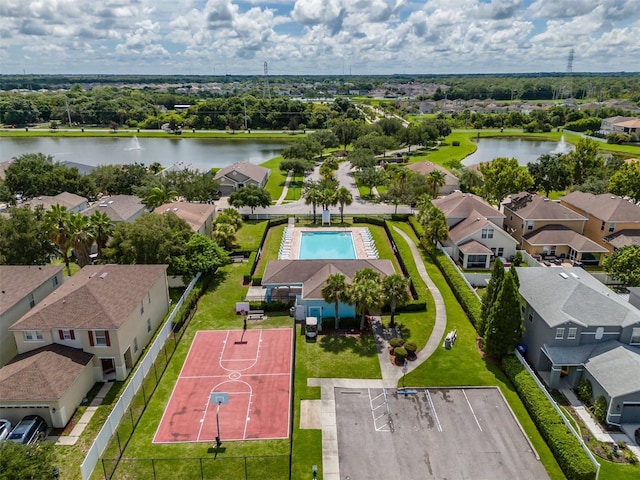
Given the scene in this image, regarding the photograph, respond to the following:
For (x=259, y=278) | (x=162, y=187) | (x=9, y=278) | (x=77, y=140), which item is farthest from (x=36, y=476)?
(x=77, y=140)

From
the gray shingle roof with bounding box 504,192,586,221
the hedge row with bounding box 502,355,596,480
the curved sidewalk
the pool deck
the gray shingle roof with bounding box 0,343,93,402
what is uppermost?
the gray shingle roof with bounding box 504,192,586,221

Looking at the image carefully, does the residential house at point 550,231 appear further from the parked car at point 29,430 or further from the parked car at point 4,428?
the parked car at point 4,428

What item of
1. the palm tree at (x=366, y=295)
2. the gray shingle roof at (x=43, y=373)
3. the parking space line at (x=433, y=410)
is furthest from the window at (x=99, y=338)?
the parking space line at (x=433, y=410)

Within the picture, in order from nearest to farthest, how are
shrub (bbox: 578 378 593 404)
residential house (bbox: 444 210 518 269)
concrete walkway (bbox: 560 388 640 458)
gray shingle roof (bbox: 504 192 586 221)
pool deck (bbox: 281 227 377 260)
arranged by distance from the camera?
1. concrete walkway (bbox: 560 388 640 458)
2. shrub (bbox: 578 378 593 404)
3. residential house (bbox: 444 210 518 269)
4. pool deck (bbox: 281 227 377 260)
5. gray shingle roof (bbox: 504 192 586 221)

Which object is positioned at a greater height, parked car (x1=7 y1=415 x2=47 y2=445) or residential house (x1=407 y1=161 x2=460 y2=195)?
residential house (x1=407 y1=161 x2=460 y2=195)

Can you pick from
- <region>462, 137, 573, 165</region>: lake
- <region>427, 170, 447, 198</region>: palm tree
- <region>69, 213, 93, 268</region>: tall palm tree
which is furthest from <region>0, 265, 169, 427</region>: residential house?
<region>462, 137, 573, 165</region>: lake

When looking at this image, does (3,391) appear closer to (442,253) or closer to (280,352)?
(280,352)

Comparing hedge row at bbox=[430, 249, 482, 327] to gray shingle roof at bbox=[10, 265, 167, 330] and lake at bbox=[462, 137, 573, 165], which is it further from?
lake at bbox=[462, 137, 573, 165]
